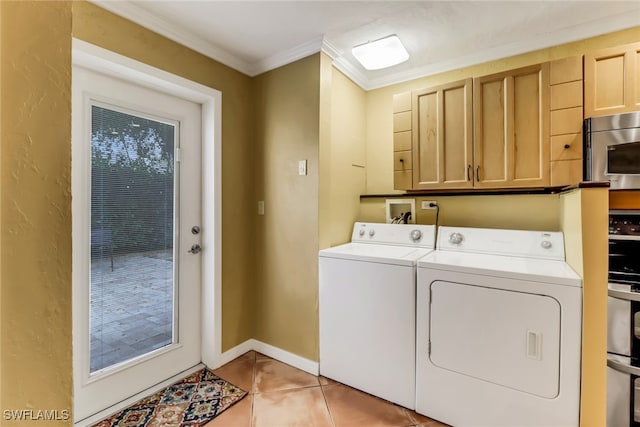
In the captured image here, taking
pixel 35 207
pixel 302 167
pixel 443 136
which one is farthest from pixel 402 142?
pixel 35 207

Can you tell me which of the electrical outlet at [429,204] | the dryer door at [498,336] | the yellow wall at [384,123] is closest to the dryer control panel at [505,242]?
the electrical outlet at [429,204]

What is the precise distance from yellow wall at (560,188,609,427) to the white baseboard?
1515 mm

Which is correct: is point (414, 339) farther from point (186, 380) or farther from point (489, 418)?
point (186, 380)

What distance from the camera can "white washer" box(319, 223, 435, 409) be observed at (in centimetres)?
174

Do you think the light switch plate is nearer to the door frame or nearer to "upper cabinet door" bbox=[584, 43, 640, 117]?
the door frame

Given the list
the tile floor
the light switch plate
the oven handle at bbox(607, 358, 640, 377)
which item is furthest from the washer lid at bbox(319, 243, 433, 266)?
the oven handle at bbox(607, 358, 640, 377)

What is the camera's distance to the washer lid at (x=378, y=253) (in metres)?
1.78

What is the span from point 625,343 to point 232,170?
2.57 metres

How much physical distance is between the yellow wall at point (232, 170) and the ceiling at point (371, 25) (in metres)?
0.10

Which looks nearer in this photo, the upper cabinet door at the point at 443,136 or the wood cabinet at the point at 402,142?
the upper cabinet door at the point at 443,136

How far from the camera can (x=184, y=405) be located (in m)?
1.76

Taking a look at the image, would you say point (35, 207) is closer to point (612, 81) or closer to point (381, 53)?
point (381, 53)

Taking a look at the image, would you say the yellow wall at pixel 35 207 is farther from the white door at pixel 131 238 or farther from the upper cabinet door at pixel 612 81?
the upper cabinet door at pixel 612 81

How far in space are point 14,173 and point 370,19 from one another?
198cm
